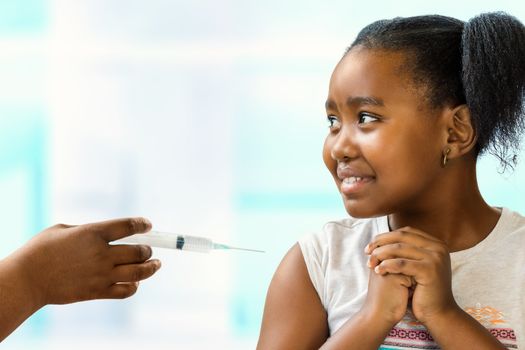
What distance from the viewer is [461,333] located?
1.27 meters

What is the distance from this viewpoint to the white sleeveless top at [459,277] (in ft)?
4.45

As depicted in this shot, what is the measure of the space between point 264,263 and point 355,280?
5.30 feet

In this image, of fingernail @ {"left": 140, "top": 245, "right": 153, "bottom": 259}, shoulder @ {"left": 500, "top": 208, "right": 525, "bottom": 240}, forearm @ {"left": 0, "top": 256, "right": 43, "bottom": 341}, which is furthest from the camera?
shoulder @ {"left": 500, "top": 208, "right": 525, "bottom": 240}

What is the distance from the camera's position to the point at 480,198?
1506mm

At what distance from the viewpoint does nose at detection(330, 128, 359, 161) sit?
136 cm

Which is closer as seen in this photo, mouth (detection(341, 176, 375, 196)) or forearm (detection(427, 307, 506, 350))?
forearm (detection(427, 307, 506, 350))

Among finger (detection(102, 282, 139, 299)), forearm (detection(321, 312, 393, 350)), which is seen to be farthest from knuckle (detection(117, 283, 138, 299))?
forearm (detection(321, 312, 393, 350))

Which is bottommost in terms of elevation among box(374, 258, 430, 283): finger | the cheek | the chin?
box(374, 258, 430, 283): finger

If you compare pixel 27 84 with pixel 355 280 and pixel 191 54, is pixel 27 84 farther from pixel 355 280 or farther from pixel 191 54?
pixel 355 280

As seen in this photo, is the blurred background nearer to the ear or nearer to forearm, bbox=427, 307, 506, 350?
the ear

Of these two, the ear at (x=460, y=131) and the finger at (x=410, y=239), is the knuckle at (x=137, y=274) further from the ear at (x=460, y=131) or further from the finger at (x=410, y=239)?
the ear at (x=460, y=131)

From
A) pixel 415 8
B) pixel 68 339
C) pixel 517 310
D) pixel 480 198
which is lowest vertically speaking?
pixel 68 339

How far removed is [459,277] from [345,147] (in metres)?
0.32

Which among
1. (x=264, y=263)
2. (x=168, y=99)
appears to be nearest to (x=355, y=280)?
(x=264, y=263)
